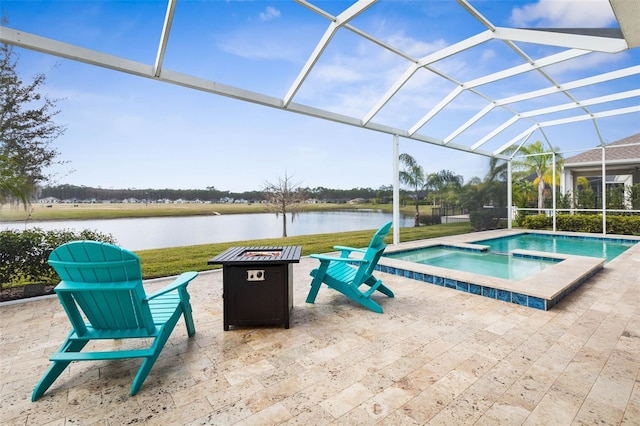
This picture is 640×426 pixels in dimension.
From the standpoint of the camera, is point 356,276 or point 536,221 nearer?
point 356,276

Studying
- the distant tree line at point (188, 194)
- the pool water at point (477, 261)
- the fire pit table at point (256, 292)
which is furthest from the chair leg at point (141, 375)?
the pool water at point (477, 261)

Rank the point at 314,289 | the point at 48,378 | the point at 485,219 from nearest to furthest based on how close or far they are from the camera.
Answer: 1. the point at 48,378
2. the point at 314,289
3. the point at 485,219

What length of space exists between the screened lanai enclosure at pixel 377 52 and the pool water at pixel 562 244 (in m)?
3.53

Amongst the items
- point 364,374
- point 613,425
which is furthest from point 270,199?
point 613,425

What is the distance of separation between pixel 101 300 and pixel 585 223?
13821mm

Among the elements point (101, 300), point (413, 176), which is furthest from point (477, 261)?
point (101, 300)

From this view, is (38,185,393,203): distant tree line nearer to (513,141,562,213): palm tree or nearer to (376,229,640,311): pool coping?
(376,229,640,311): pool coping

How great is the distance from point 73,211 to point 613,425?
20.6ft

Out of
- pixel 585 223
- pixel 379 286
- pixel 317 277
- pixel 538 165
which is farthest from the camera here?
pixel 538 165

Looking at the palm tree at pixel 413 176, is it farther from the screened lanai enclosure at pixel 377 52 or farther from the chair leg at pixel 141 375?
the chair leg at pixel 141 375

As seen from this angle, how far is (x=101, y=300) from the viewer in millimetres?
2070

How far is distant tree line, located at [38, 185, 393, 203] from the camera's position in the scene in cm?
474

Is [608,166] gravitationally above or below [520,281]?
above

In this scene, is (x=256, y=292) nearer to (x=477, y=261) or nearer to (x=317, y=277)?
(x=317, y=277)
